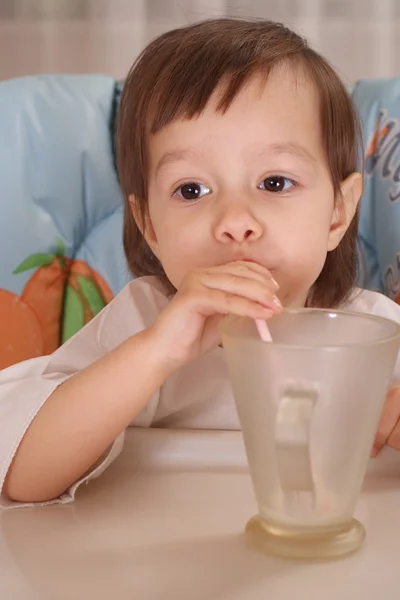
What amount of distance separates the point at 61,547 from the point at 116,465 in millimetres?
196

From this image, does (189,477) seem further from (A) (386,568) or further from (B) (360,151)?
(B) (360,151)

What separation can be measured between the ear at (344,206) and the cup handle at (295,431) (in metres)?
0.49

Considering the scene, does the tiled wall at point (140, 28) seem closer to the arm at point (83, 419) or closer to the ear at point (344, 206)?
the ear at point (344, 206)

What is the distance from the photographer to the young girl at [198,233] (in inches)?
30.4

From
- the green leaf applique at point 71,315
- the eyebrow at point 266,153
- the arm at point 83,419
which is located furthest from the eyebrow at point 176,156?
the green leaf applique at point 71,315

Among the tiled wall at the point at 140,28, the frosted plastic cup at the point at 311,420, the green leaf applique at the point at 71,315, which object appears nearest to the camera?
the frosted plastic cup at the point at 311,420

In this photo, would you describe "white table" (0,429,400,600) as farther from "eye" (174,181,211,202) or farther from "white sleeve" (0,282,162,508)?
"eye" (174,181,211,202)

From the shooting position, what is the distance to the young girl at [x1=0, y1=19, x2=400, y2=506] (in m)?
0.77

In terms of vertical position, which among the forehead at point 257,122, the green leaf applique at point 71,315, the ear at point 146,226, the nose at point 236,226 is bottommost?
the green leaf applique at point 71,315

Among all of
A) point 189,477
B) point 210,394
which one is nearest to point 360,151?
point 210,394

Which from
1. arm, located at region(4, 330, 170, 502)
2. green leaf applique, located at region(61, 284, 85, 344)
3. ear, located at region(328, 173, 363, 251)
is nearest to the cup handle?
arm, located at region(4, 330, 170, 502)

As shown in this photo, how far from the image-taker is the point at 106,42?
183 centimetres

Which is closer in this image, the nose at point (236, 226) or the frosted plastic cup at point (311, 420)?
the frosted plastic cup at point (311, 420)

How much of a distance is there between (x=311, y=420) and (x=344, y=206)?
531 millimetres
